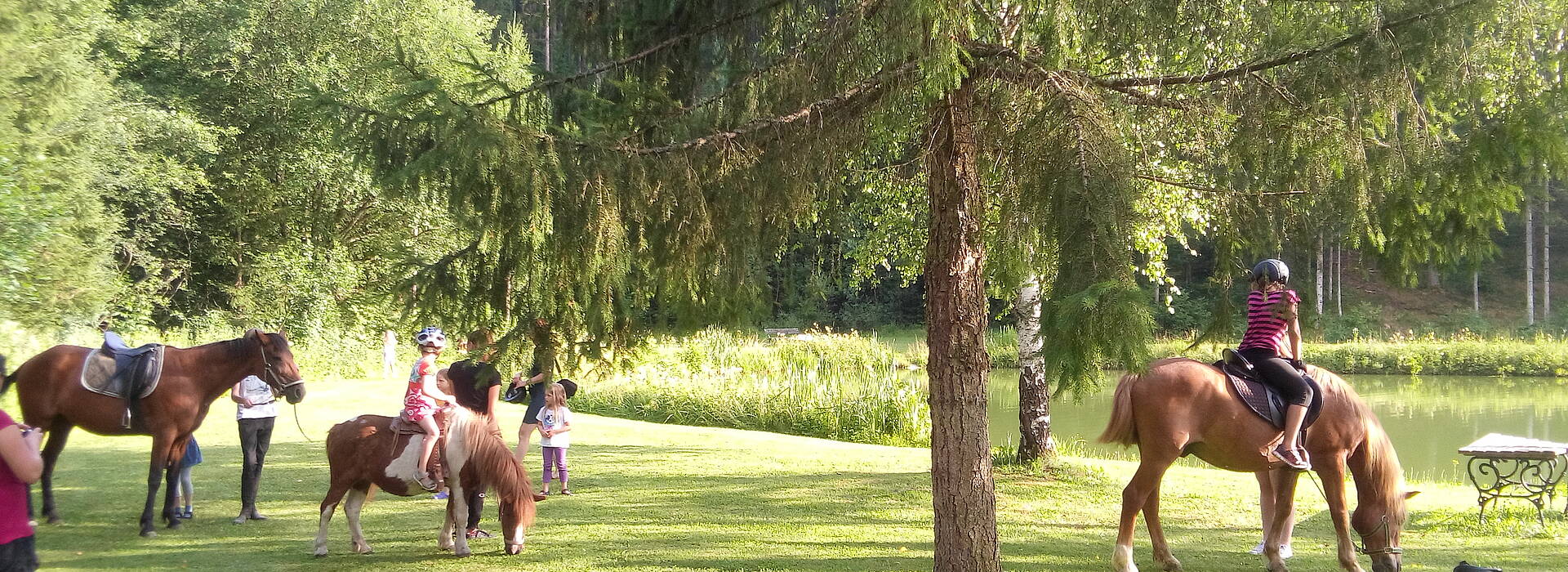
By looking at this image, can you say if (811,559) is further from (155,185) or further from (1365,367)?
(1365,367)

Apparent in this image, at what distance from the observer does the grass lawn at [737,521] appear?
6539 millimetres

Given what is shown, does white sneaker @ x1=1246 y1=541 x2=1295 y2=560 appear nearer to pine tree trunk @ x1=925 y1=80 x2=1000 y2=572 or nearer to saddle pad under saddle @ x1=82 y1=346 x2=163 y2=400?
pine tree trunk @ x1=925 y1=80 x2=1000 y2=572

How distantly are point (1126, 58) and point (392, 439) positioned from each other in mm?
5405

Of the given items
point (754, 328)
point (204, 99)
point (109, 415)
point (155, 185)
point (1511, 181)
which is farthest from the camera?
point (204, 99)

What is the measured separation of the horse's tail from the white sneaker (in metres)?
1.30

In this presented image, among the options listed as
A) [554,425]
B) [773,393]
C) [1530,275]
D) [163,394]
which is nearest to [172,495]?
[163,394]

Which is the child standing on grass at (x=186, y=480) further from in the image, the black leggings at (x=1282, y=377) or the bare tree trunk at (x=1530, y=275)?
the bare tree trunk at (x=1530, y=275)

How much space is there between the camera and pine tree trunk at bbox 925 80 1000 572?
5496 mm

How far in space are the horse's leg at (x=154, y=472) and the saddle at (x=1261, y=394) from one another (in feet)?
24.1

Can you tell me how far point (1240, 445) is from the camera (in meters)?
6.37

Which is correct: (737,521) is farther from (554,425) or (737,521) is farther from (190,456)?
(190,456)

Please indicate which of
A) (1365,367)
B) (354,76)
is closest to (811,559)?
(354,76)

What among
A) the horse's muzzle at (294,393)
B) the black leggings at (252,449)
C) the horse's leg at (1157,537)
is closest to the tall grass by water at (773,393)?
the black leggings at (252,449)

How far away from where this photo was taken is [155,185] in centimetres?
2184
